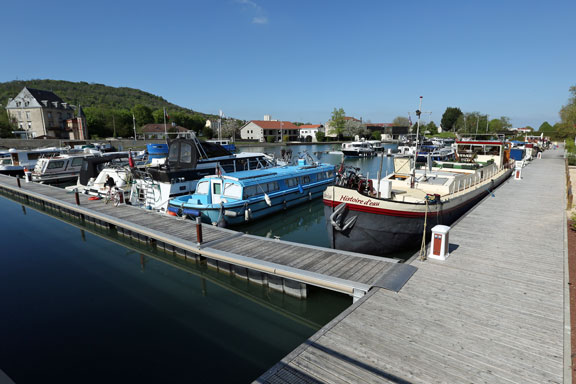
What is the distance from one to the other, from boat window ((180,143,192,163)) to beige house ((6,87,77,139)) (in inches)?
3103

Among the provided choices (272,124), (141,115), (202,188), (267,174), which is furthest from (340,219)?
(141,115)

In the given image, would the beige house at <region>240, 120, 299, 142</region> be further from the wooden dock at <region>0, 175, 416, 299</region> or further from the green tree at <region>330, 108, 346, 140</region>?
the wooden dock at <region>0, 175, 416, 299</region>

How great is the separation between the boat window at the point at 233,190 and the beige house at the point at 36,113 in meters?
83.8

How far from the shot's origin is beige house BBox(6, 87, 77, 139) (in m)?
77.4

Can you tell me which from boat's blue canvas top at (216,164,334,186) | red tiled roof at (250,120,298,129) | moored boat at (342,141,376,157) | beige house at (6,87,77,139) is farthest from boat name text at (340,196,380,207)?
red tiled roof at (250,120,298,129)

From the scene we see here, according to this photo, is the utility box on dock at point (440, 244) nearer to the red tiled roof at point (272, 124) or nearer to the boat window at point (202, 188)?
the boat window at point (202, 188)

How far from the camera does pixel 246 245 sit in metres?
11.9

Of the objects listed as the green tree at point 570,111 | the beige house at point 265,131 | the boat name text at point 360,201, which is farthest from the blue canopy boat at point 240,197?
the beige house at point 265,131

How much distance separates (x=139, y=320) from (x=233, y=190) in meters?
9.13

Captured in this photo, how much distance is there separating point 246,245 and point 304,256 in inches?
99.4

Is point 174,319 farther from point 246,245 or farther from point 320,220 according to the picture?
point 320,220

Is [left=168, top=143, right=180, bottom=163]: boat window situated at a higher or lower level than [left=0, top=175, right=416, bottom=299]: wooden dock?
higher

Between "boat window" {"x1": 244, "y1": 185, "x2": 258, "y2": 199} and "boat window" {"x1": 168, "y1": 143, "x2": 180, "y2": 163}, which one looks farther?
"boat window" {"x1": 168, "y1": 143, "x2": 180, "y2": 163}

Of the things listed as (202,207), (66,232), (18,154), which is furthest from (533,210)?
(18,154)
